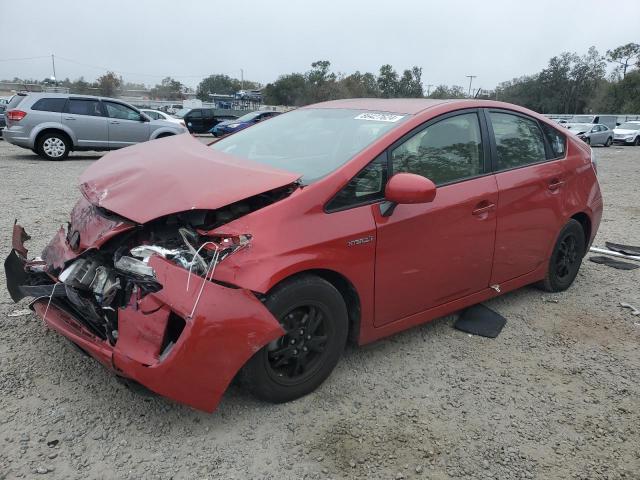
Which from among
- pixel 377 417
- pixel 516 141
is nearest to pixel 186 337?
pixel 377 417

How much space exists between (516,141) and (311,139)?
1.65 m

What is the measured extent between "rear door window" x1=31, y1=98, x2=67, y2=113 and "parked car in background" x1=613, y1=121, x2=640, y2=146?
30.7m

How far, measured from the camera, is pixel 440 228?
126 inches

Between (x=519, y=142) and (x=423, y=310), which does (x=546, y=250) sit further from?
(x=423, y=310)

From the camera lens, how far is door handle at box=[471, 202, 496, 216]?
342 cm

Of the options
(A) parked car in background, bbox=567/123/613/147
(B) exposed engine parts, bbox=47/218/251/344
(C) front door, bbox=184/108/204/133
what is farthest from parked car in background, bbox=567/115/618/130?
(B) exposed engine parts, bbox=47/218/251/344

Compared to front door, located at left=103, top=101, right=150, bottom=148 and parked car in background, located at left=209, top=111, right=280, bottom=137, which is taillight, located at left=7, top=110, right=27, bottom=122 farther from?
parked car in background, located at left=209, top=111, right=280, bottom=137

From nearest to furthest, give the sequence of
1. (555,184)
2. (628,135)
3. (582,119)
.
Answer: (555,184) < (628,135) < (582,119)

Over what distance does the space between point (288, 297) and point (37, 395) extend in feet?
4.89

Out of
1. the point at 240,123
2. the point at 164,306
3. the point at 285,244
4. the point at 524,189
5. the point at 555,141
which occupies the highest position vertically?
the point at 555,141

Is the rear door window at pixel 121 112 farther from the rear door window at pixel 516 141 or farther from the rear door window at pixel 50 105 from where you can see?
the rear door window at pixel 516 141

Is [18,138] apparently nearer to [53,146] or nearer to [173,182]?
[53,146]

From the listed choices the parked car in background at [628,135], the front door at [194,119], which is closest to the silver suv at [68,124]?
the front door at [194,119]

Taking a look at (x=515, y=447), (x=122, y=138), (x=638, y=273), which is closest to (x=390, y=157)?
(x=515, y=447)
